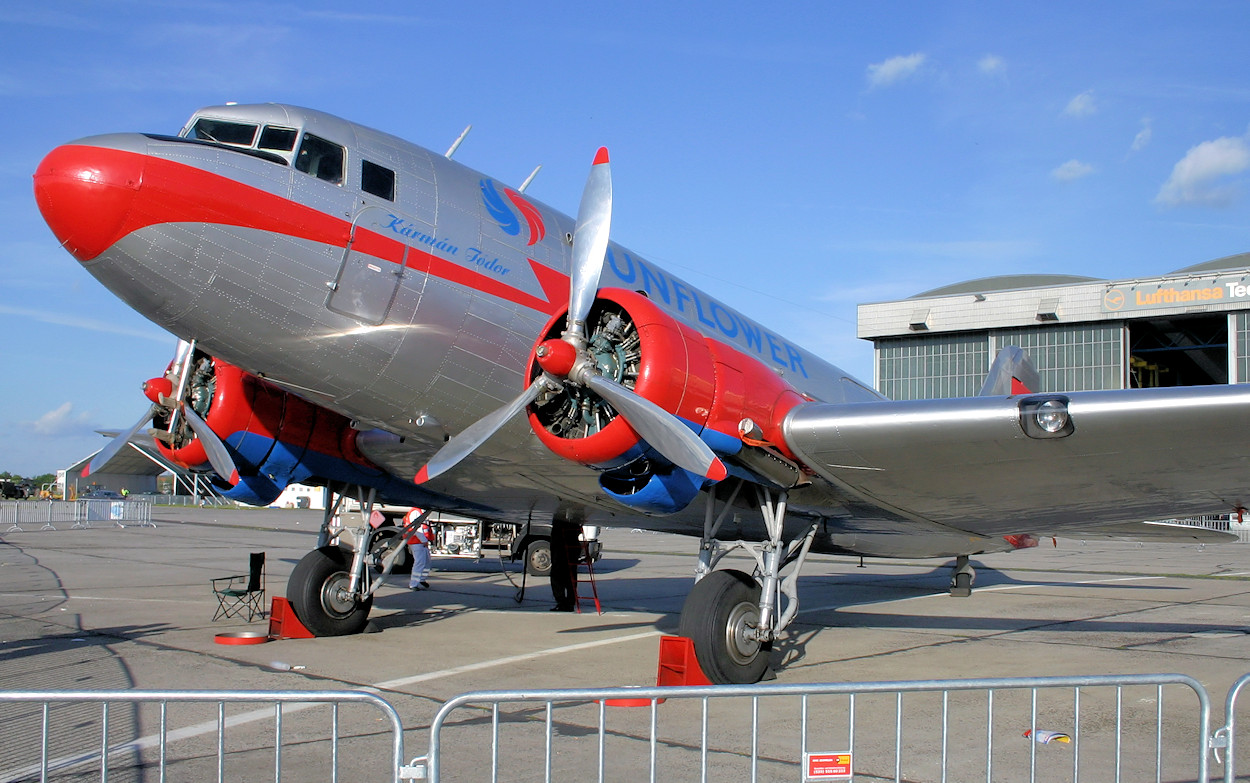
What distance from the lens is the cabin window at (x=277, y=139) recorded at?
25.0 ft

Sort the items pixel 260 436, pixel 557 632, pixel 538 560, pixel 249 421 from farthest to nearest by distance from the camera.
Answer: pixel 538 560 < pixel 557 632 < pixel 260 436 < pixel 249 421

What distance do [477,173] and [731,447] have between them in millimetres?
3540

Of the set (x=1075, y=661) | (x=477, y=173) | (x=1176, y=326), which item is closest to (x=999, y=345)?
(x=1176, y=326)

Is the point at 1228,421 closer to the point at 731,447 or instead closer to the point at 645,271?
the point at 731,447

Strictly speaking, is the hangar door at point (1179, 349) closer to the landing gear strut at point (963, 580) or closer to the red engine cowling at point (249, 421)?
the landing gear strut at point (963, 580)

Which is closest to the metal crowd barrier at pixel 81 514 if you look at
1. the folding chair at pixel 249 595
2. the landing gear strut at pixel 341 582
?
the folding chair at pixel 249 595

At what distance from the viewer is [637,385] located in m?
7.23

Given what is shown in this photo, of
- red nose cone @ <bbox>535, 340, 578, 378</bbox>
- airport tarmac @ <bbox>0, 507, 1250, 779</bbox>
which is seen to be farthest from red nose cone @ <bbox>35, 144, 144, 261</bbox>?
airport tarmac @ <bbox>0, 507, 1250, 779</bbox>

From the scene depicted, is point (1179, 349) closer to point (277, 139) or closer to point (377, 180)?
point (377, 180)

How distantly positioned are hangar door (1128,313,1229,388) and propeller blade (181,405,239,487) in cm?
4562

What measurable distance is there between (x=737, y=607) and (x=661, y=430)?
2156 millimetres

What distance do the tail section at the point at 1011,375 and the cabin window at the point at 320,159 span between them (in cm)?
1184

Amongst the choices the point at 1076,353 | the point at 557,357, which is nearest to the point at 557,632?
the point at 557,357

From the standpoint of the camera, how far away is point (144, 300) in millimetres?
7195
